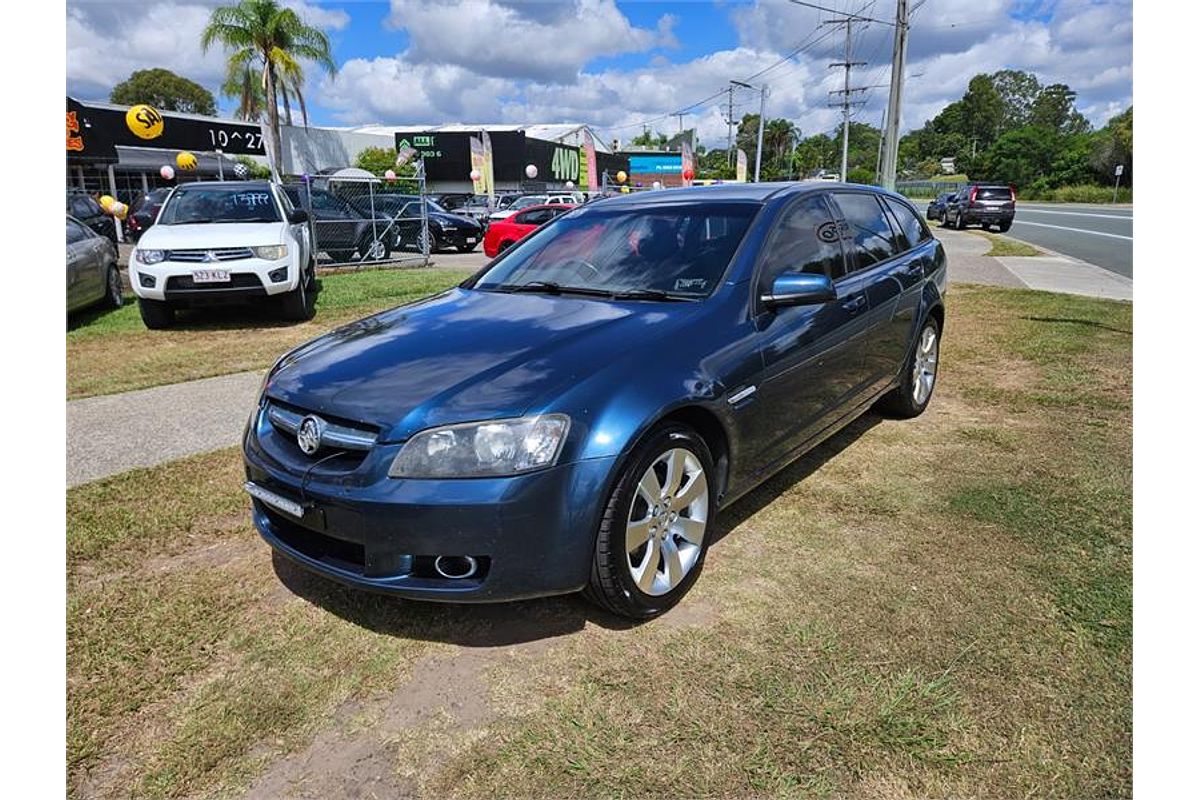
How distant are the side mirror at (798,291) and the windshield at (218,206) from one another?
25.5ft

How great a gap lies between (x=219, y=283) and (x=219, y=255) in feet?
1.02

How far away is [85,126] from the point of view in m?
25.2

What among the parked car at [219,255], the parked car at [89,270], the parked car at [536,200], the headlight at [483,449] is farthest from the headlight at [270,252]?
the parked car at [536,200]

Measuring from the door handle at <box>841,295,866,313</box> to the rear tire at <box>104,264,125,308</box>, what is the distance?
397 inches

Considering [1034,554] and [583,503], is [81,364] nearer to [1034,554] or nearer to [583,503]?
[583,503]

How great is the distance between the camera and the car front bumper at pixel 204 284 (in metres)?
8.42

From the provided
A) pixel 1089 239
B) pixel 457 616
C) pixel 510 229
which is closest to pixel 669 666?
pixel 457 616

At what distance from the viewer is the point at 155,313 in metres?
8.88

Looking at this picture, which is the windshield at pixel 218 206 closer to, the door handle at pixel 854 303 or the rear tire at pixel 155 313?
the rear tire at pixel 155 313

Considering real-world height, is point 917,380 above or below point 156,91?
below

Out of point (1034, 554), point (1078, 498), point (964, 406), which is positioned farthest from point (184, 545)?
point (964, 406)

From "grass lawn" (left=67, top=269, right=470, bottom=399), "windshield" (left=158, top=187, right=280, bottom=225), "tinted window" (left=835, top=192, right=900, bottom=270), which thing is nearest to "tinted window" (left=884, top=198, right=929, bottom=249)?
"tinted window" (left=835, top=192, right=900, bottom=270)

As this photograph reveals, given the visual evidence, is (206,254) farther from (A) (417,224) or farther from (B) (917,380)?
(A) (417,224)

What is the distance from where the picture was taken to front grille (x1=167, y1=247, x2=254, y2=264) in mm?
8430
